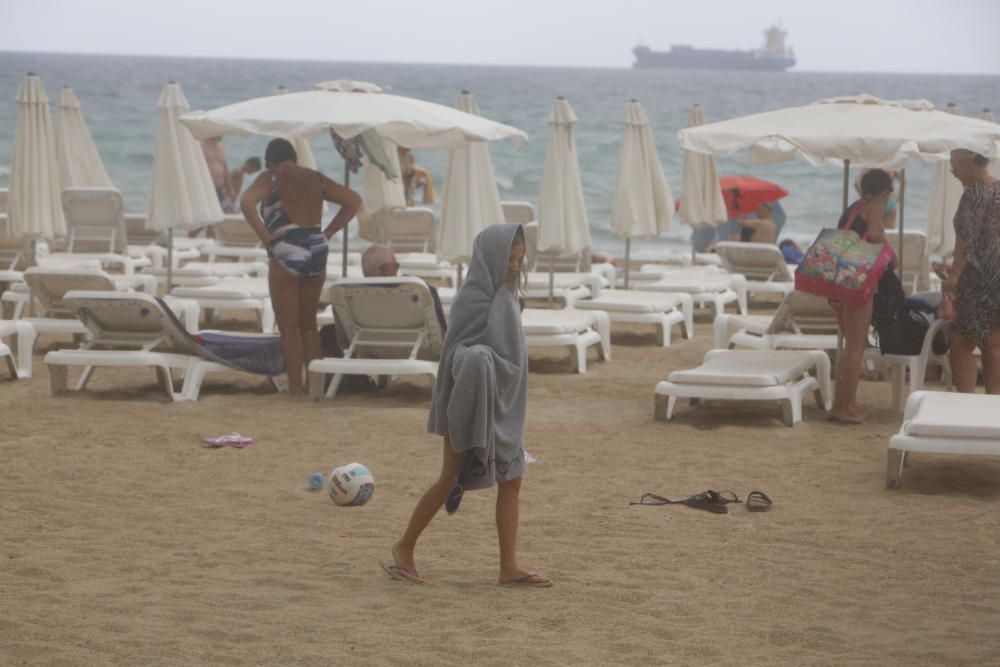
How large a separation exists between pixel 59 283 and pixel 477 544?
16.0ft

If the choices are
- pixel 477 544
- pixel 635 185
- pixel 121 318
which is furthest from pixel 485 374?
pixel 635 185

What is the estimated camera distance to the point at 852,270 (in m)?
8.35

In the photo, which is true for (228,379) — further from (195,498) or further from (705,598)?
(705,598)

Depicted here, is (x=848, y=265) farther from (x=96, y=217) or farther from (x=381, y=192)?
(x=96, y=217)

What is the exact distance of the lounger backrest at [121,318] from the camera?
8.84 meters

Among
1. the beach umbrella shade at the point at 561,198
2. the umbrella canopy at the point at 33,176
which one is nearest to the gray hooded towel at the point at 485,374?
the umbrella canopy at the point at 33,176

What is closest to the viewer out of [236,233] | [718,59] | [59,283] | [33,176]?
[59,283]

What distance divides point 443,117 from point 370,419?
207cm

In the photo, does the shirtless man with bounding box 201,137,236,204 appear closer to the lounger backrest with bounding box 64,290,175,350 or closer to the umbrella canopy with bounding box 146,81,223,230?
the umbrella canopy with bounding box 146,81,223,230

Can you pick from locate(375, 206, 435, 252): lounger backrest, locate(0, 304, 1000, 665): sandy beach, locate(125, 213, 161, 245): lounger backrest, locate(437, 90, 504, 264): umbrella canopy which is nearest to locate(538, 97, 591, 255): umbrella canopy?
locate(437, 90, 504, 264): umbrella canopy

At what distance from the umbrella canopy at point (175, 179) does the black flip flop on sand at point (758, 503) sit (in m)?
5.95

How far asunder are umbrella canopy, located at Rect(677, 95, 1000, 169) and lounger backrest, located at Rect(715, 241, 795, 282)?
12.4ft

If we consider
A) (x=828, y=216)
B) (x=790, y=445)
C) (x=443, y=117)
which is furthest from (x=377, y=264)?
(x=828, y=216)

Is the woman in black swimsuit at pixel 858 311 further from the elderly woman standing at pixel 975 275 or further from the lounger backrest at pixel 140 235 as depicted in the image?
the lounger backrest at pixel 140 235
